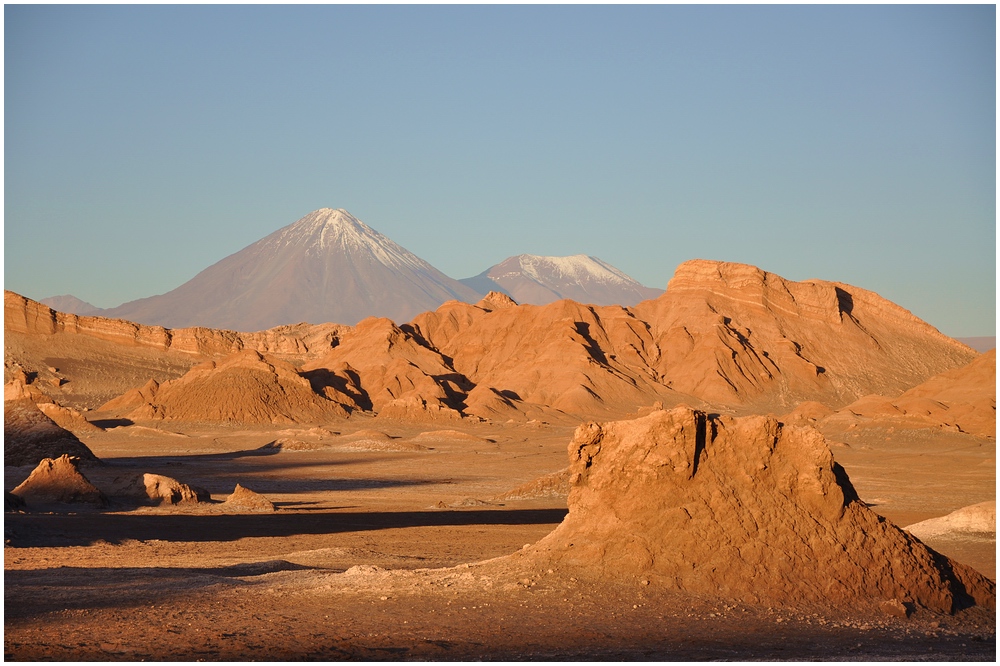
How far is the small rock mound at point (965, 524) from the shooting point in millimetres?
19125

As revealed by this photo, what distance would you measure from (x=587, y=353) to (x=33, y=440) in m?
58.1

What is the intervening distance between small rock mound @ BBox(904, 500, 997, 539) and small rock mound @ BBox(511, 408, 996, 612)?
666 centimetres

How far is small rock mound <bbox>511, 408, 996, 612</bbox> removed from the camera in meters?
12.0

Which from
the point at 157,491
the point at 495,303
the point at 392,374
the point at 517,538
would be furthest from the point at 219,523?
the point at 495,303

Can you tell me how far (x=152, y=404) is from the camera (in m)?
71.6

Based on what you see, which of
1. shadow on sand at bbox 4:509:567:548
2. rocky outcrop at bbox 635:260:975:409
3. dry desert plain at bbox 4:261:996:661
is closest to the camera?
dry desert plain at bbox 4:261:996:661

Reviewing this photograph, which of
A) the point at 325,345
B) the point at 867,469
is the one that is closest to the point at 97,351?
the point at 325,345

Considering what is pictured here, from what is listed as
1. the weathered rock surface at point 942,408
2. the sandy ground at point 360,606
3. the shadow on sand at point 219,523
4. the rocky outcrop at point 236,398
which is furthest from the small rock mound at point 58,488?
the rocky outcrop at point 236,398

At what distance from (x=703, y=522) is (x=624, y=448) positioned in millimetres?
1333

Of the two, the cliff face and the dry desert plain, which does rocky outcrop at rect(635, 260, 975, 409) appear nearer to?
the dry desert plain

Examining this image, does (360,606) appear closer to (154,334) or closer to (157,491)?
(157,491)

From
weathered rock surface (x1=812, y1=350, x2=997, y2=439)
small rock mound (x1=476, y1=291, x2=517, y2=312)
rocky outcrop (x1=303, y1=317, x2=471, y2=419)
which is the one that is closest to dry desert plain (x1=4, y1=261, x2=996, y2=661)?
weathered rock surface (x1=812, y1=350, x2=997, y2=439)

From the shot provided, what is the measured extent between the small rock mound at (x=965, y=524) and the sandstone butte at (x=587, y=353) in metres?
53.0

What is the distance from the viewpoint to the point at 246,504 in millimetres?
26703
